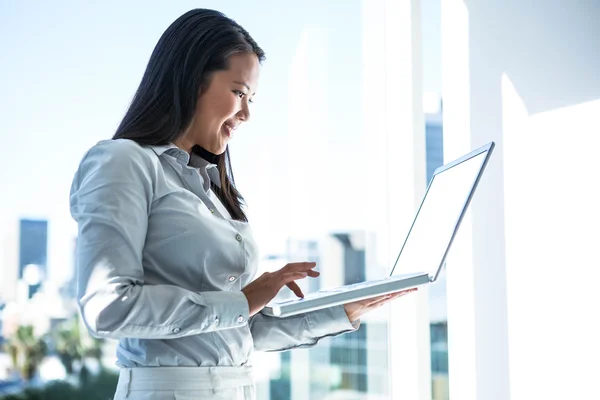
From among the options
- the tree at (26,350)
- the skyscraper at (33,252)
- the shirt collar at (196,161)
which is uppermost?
the shirt collar at (196,161)

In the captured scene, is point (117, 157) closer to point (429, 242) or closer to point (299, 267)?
point (299, 267)

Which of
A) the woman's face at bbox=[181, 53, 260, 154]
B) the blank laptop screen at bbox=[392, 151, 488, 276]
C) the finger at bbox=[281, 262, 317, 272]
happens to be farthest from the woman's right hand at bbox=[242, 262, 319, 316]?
the woman's face at bbox=[181, 53, 260, 154]

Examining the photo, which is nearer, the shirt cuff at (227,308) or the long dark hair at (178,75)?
the shirt cuff at (227,308)

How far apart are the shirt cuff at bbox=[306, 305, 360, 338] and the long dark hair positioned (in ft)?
1.53

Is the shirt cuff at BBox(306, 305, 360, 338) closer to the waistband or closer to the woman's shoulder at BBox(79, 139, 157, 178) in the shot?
the waistband

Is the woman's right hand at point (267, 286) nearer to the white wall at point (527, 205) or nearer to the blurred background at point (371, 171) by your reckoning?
the blurred background at point (371, 171)

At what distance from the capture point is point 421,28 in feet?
8.16

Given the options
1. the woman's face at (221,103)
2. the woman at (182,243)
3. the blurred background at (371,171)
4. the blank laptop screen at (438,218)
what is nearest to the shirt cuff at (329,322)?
the woman at (182,243)

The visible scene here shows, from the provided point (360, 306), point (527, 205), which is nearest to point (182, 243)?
point (360, 306)

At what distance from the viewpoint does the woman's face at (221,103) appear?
1.33 metres

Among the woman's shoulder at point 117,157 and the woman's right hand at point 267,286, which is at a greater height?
the woman's shoulder at point 117,157

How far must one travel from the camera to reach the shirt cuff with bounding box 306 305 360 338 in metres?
1.39

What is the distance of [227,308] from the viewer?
109 cm

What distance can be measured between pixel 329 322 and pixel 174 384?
15.2 inches
